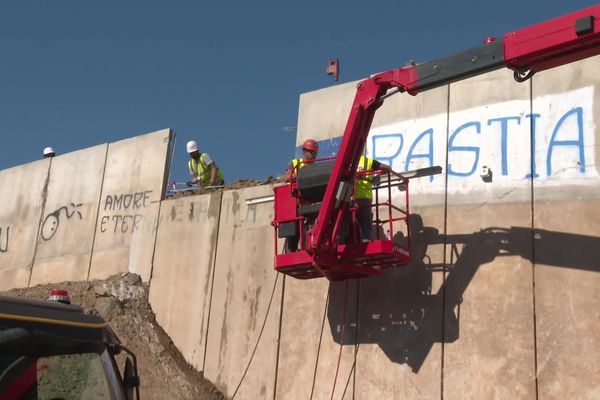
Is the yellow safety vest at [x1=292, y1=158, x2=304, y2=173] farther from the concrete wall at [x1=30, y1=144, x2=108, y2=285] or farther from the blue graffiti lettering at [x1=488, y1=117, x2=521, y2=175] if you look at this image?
the concrete wall at [x1=30, y1=144, x2=108, y2=285]

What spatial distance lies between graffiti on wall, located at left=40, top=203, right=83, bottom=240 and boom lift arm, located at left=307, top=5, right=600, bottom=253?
772cm

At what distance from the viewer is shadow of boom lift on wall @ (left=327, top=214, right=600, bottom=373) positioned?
983 centimetres

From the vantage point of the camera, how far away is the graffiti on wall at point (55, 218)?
1614 cm

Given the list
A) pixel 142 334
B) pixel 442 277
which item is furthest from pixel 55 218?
pixel 442 277

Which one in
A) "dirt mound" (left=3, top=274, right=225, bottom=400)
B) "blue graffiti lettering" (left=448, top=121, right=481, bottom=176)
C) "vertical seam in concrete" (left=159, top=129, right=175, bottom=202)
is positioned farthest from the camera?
"vertical seam in concrete" (left=159, top=129, right=175, bottom=202)

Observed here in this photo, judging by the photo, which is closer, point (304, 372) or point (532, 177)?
point (532, 177)

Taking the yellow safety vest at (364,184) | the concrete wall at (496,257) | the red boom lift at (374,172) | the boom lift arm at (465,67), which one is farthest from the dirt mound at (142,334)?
the yellow safety vest at (364,184)

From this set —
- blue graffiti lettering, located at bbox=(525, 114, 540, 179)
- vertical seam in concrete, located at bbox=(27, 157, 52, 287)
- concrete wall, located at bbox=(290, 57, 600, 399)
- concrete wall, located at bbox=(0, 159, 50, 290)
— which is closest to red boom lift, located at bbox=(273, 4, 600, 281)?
concrete wall, located at bbox=(290, 57, 600, 399)

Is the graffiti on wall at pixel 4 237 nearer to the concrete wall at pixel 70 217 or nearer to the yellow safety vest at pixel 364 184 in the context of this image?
the concrete wall at pixel 70 217

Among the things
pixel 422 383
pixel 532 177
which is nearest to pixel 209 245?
pixel 422 383

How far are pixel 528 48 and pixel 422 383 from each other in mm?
4589

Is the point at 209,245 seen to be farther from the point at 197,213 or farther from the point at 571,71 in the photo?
the point at 571,71

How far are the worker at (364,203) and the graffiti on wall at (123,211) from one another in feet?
18.1

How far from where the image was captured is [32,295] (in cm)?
1482
